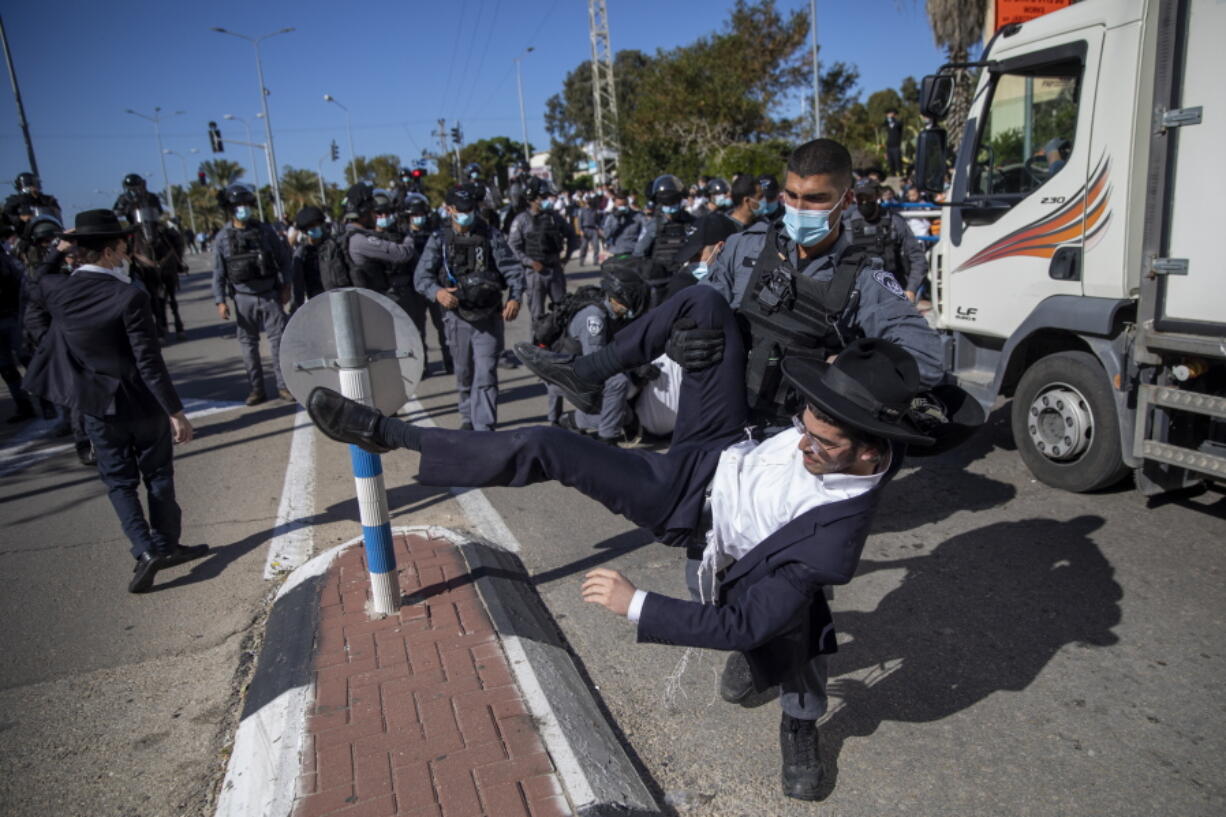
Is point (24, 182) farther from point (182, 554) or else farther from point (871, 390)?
point (871, 390)

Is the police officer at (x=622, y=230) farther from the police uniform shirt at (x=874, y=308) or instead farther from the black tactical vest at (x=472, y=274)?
the police uniform shirt at (x=874, y=308)

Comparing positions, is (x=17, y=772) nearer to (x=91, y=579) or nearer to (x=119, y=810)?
(x=119, y=810)

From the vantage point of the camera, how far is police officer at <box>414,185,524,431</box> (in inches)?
266

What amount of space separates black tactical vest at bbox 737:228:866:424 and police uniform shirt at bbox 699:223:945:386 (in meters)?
0.06

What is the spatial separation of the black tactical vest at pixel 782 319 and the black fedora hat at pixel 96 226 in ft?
11.6

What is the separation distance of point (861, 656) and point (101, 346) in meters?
4.26

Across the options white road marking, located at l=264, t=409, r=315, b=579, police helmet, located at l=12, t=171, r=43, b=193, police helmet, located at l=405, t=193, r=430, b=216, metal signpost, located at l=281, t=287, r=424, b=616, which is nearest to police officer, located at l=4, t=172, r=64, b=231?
police helmet, located at l=12, t=171, r=43, b=193

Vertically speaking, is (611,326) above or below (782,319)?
below

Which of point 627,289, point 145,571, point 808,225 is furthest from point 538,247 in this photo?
point 808,225

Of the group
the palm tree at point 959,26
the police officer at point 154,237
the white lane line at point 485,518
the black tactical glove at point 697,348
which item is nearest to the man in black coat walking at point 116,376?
the white lane line at point 485,518

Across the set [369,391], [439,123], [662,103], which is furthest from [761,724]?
[439,123]

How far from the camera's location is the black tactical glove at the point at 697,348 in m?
3.04

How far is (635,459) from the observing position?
291 centimetres

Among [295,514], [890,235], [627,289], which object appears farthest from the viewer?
[890,235]
